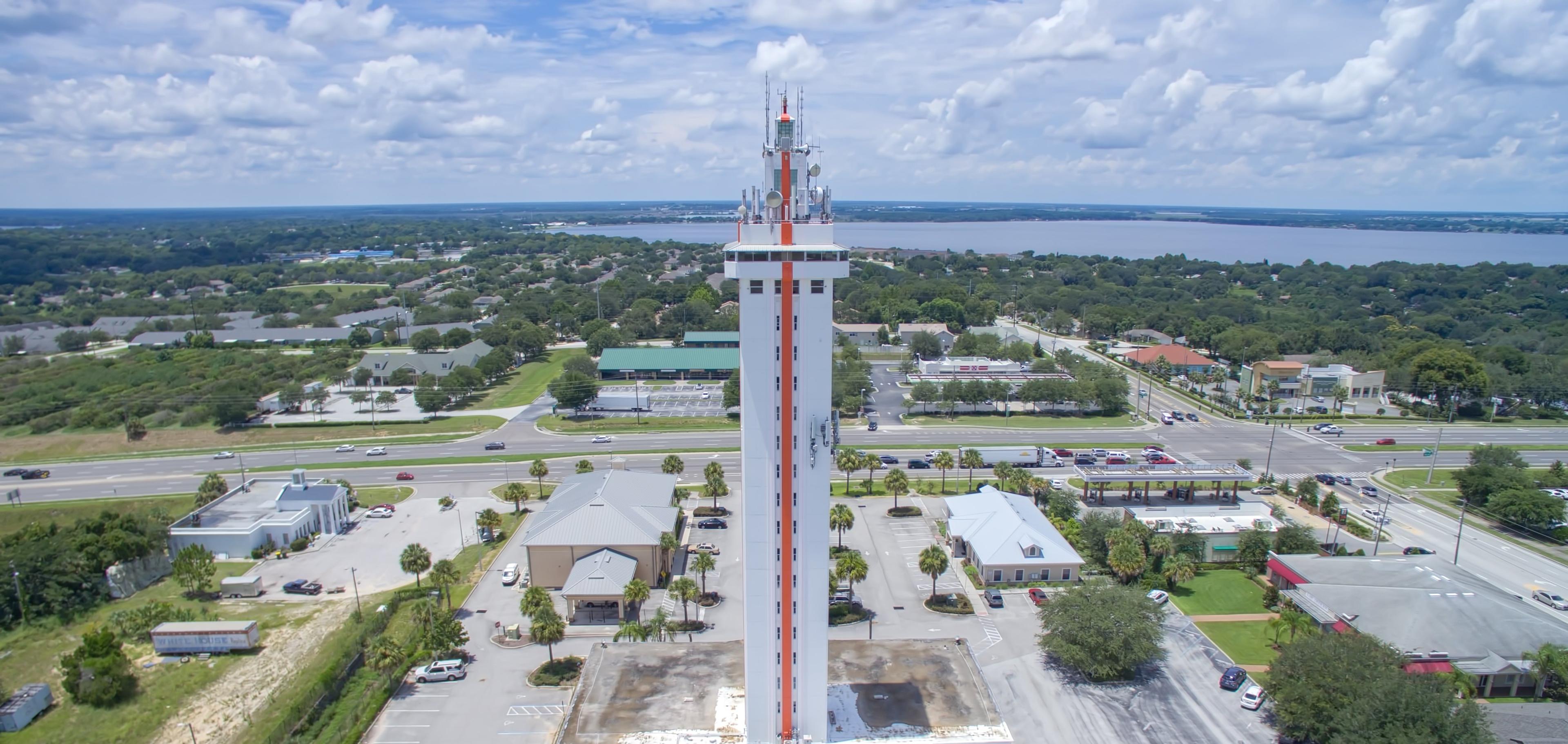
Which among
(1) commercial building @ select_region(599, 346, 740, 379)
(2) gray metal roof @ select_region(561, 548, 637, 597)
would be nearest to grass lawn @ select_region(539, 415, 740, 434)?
(1) commercial building @ select_region(599, 346, 740, 379)

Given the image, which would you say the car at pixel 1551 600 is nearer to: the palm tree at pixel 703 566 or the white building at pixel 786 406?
the white building at pixel 786 406

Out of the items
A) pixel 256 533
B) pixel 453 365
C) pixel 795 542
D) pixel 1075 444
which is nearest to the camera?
pixel 795 542

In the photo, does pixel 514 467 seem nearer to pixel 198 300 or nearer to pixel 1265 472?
pixel 1265 472

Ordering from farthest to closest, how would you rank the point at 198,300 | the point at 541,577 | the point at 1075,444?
the point at 198,300 < the point at 1075,444 < the point at 541,577

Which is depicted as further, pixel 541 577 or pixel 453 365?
pixel 453 365

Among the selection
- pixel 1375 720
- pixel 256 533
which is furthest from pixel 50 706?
pixel 1375 720

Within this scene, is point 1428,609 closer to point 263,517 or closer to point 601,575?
point 601,575
